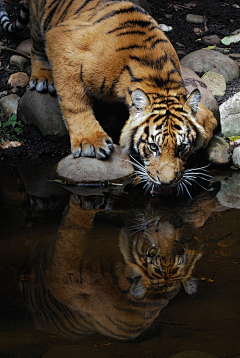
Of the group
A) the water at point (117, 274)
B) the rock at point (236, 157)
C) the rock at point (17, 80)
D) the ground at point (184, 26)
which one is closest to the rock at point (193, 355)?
the water at point (117, 274)

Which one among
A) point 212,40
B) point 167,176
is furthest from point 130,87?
point 212,40

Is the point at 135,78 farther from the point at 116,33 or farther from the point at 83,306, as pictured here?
the point at 83,306

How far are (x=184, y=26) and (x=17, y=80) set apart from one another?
3.30m

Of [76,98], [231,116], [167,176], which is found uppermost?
[76,98]

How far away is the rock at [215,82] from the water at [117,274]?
6.99 feet

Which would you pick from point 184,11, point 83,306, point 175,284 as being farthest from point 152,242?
point 184,11

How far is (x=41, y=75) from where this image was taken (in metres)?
5.07

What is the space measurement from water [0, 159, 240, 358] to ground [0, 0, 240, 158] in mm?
2114

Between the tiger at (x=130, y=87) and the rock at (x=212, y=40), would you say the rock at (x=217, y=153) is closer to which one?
the tiger at (x=130, y=87)

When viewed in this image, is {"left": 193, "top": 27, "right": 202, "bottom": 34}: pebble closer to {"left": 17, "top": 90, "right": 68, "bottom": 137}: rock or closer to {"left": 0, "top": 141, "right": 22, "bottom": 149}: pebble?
{"left": 17, "top": 90, "right": 68, "bottom": 137}: rock

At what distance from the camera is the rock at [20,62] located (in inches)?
241

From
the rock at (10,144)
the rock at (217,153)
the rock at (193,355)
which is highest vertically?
the rock at (193,355)

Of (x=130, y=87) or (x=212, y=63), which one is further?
(x=212, y=63)

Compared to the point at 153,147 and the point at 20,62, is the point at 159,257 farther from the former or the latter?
the point at 20,62
